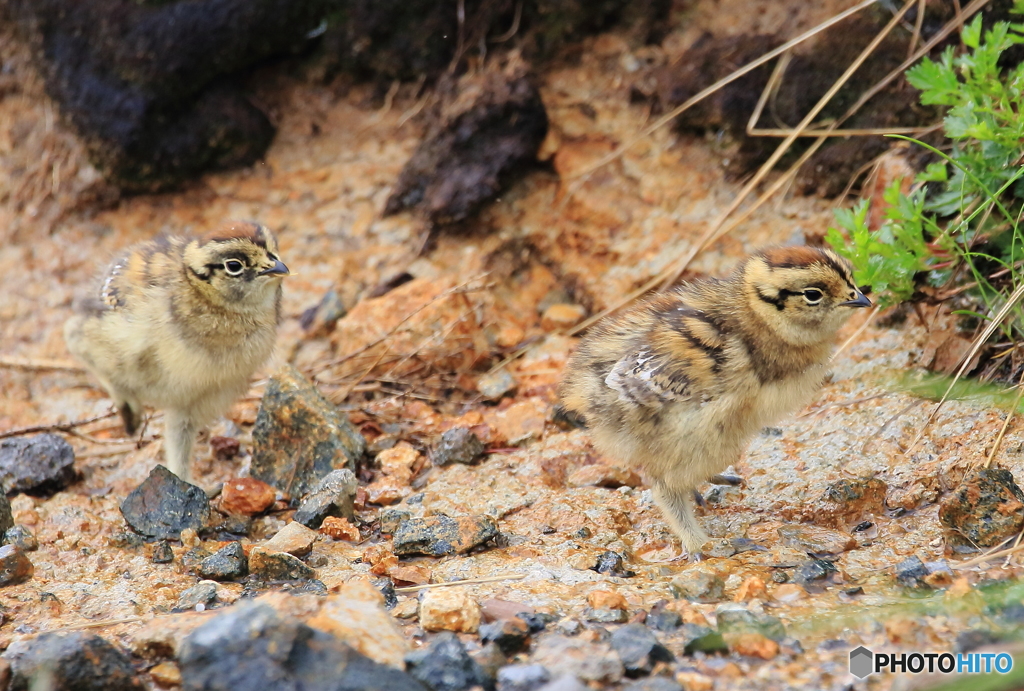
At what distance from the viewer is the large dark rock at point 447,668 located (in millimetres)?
3086

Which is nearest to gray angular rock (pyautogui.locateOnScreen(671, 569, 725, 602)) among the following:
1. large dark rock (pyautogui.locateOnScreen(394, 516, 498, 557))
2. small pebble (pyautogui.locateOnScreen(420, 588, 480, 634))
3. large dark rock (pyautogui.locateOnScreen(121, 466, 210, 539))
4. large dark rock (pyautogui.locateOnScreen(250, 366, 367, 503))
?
small pebble (pyautogui.locateOnScreen(420, 588, 480, 634))

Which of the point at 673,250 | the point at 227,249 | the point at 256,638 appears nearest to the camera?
the point at 256,638

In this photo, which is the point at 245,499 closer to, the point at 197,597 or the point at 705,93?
the point at 197,597

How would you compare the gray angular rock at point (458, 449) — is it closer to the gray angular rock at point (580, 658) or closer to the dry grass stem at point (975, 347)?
the gray angular rock at point (580, 658)

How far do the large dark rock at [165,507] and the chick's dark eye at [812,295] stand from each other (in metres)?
2.88

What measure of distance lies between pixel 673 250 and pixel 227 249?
278cm

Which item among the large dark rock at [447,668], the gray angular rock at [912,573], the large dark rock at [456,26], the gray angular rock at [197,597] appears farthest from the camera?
the large dark rock at [456,26]

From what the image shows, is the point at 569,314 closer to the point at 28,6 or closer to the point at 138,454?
the point at 138,454

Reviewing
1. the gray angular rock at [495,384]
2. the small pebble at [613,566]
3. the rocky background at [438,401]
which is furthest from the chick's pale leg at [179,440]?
the small pebble at [613,566]

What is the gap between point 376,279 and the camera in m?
→ 6.82

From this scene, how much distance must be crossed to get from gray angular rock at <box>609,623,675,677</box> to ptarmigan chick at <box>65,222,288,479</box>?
2.81 m

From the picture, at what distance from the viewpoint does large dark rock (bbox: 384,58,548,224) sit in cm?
660

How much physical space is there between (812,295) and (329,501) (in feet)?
7.70

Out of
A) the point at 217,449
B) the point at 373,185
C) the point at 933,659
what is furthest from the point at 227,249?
the point at 933,659
